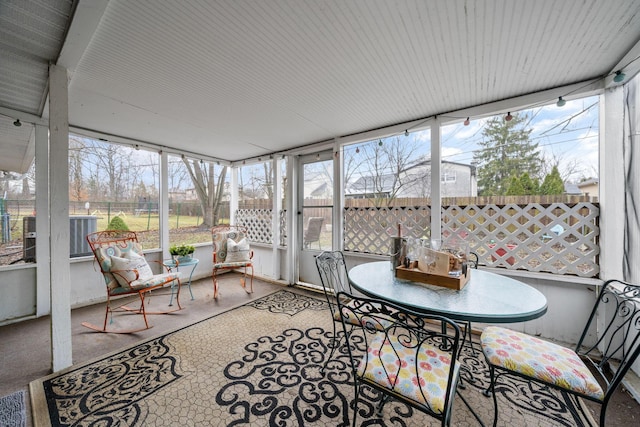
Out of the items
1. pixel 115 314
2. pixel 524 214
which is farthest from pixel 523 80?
pixel 115 314

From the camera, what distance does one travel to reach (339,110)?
266cm

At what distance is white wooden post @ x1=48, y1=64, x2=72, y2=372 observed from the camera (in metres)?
1.82

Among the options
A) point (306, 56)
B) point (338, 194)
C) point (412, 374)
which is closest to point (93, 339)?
point (412, 374)

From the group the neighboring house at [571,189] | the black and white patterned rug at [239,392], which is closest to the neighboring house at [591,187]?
the neighboring house at [571,189]

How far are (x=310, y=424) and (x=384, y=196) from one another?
2537 millimetres

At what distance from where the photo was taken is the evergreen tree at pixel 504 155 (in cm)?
234

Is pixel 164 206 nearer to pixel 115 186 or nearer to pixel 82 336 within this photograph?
pixel 115 186

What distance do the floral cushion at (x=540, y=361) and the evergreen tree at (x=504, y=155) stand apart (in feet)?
5.08

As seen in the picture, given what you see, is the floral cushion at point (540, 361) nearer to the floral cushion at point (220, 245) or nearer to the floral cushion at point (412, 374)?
the floral cushion at point (412, 374)

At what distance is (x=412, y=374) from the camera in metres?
1.18

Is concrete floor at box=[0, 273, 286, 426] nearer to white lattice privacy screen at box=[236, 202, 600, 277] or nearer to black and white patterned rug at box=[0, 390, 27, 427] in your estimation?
black and white patterned rug at box=[0, 390, 27, 427]

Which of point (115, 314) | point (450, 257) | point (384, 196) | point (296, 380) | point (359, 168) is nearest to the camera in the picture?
point (450, 257)

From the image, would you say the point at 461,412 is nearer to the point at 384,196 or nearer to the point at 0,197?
the point at 384,196

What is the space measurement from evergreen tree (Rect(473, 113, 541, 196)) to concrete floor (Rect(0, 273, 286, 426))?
3.32 metres
